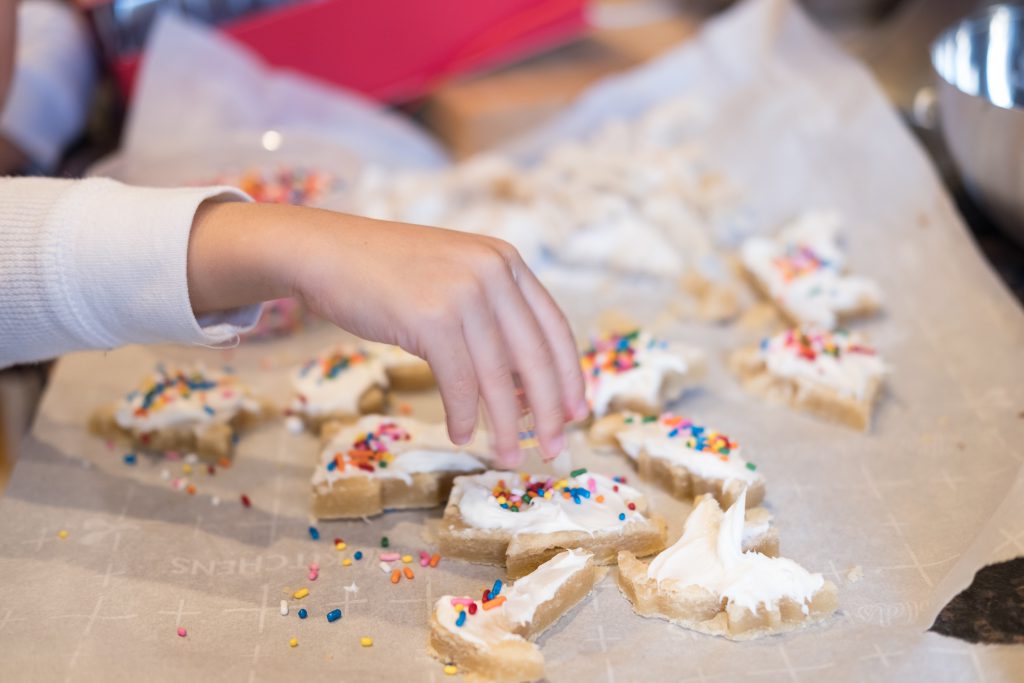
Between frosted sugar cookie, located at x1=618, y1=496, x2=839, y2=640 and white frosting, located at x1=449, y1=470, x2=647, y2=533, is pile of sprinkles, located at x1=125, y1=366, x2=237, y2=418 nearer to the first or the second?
white frosting, located at x1=449, y1=470, x2=647, y2=533

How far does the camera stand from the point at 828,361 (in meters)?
1.38

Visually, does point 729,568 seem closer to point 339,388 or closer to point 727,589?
point 727,589

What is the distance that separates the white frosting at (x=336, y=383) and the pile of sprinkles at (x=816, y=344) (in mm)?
552

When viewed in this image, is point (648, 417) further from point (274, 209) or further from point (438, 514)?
point (274, 209)

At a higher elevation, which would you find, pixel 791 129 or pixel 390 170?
pixel 791 129

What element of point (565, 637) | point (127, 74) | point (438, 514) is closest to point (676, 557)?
point (565, 637)

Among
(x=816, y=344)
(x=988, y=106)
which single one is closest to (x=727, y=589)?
(x=816, y=344)

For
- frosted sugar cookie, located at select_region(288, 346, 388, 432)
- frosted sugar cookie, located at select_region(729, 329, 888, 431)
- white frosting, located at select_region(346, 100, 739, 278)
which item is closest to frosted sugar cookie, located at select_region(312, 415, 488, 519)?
frosted sugar cookie, located at select_region(288, 346, 388, 432)

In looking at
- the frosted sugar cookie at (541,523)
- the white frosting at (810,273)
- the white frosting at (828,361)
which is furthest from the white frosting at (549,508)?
the white frosting at (810,273)

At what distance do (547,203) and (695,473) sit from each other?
806 millimetres

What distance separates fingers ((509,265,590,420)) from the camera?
101 cm

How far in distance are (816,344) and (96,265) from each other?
3.01 ft

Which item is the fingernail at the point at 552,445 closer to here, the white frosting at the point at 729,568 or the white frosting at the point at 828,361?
the white frosting at the point at 729,568

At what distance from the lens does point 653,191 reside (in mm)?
1886
